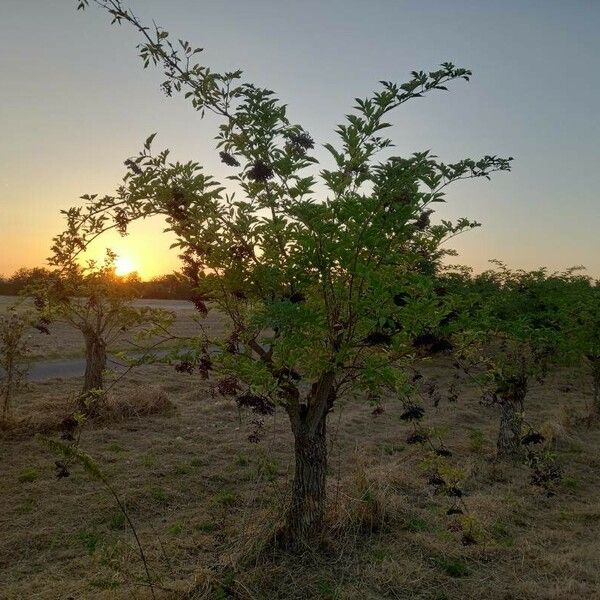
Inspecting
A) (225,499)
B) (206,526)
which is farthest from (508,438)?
Result: (206,526)

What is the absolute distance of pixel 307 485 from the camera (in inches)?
185

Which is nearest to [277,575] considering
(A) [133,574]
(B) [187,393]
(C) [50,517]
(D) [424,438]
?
(A) [133,574]

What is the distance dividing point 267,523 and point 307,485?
52 cm

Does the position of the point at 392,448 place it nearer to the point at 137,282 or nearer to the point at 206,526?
the point at 206,526

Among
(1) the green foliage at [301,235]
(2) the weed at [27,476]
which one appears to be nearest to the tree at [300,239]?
(1) the green foliage at [301,235]

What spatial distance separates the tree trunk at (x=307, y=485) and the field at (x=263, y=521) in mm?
168

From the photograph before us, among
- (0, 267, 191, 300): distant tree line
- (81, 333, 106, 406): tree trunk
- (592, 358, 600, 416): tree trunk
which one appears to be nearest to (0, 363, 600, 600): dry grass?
(81, 333, 106, 406): tree trunk

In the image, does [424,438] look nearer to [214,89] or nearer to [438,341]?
[438,341]

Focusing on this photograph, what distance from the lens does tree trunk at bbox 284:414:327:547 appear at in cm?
464

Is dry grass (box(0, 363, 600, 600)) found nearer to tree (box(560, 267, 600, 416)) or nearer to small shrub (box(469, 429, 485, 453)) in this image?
small shrub (box(469, 429, 485, 453))

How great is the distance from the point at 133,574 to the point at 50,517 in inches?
72.3

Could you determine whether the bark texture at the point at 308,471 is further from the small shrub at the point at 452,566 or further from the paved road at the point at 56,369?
the paved road at the point at 56,369

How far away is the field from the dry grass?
0.02 metres

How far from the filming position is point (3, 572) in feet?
14.7
